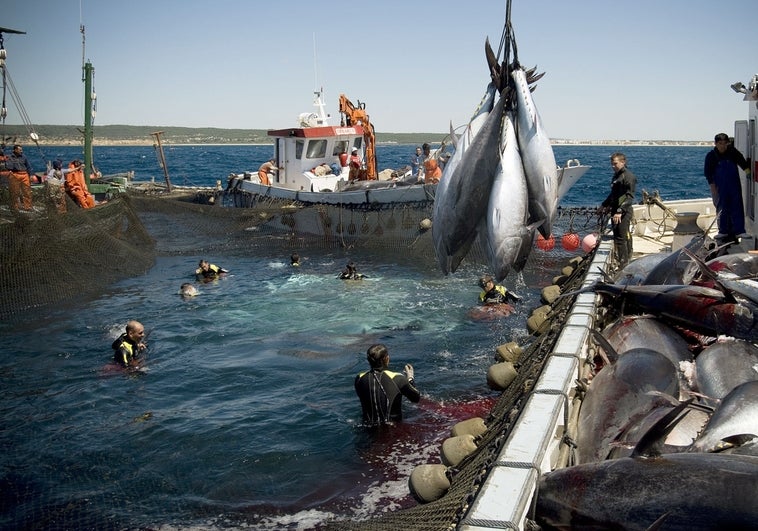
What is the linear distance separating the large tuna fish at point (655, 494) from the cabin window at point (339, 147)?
72.1 ft

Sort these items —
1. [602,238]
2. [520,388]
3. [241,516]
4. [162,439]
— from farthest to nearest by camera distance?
[602,238]
[162,439]
[241,516]
[520,388]

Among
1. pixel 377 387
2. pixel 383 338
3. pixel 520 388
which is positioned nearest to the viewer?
pixel 520 388

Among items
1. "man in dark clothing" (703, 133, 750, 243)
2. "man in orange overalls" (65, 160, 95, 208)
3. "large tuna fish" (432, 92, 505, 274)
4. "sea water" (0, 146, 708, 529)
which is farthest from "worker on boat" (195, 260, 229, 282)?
"large tuna fish" (432, 92, 505, 274)

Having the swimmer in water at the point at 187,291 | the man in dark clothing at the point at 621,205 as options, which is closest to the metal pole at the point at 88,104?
the swimmer in water at the point at 187,291

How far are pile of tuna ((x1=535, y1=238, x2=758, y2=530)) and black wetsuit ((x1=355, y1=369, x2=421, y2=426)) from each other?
2.45 meters

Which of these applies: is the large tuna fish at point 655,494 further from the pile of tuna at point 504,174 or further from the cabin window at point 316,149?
the cabin window at point 316,149

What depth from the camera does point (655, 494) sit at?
3.28 meters

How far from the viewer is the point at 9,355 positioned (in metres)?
11.9

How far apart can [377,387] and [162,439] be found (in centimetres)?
297

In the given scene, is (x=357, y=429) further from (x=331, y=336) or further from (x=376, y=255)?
(x=376, y=255)

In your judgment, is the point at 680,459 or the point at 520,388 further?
the point at 520,388

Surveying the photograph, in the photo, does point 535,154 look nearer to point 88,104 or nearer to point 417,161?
point 417,161

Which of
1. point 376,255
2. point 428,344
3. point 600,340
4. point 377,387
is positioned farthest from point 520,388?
point 376,255

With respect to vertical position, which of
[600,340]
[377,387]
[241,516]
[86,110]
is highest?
[86,110]
